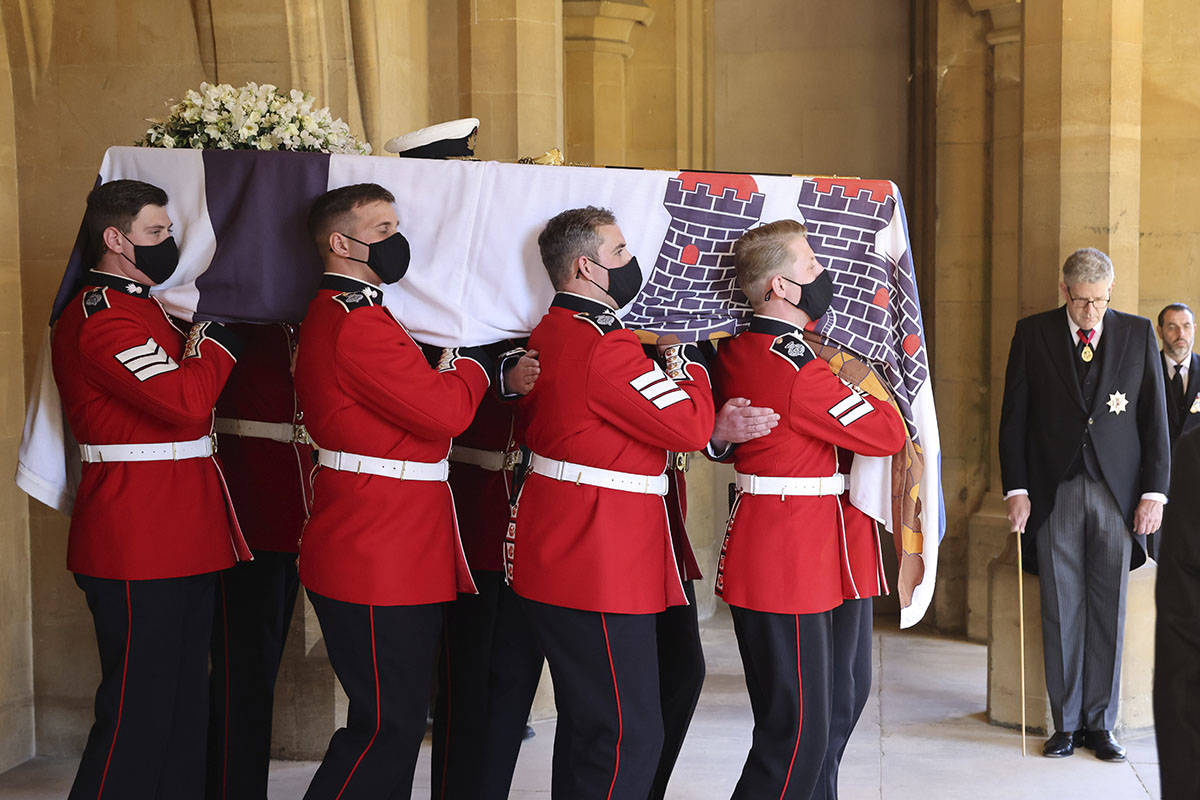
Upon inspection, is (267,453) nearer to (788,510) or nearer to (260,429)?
(260,429)

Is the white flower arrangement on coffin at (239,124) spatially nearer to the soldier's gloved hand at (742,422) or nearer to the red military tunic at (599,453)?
the red military tunic at (599,453)

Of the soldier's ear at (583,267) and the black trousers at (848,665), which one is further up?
the soldier's ear at (583,267)

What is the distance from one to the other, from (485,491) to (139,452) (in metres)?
0.92

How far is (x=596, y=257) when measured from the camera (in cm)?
346

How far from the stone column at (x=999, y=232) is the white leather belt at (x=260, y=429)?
4161 mm

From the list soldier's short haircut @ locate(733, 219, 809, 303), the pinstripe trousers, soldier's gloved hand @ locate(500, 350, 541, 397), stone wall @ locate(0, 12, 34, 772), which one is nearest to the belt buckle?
soldier's gloved hand @ locate(500, 350, 541, 397)

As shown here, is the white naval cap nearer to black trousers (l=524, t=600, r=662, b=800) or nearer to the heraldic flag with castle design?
the heraldic flag with castle design

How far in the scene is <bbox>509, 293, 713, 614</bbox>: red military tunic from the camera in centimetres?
333

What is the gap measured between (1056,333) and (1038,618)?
106 centimetres

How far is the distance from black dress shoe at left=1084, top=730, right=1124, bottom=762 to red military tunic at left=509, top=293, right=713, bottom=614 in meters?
2.32

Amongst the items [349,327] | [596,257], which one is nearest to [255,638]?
[349,327]

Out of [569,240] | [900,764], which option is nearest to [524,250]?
[569,240]

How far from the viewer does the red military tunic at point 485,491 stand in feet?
12.8

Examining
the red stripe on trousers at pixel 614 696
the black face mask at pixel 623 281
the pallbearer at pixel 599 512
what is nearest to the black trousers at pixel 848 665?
the pallbearer at pixel 599 512
